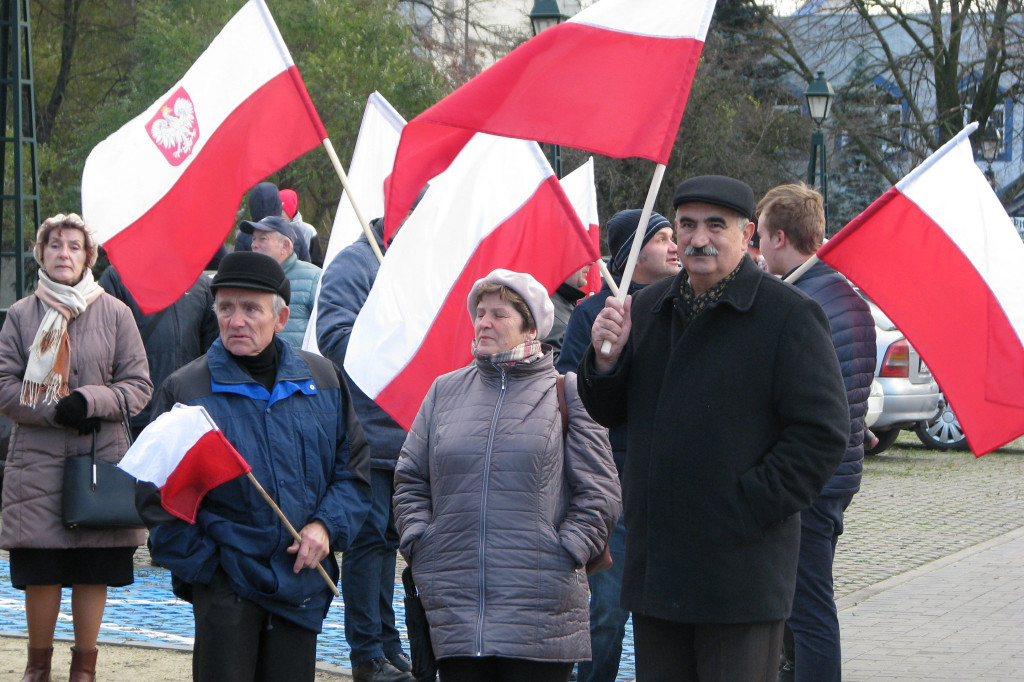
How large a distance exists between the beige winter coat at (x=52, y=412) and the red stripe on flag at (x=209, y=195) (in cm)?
53

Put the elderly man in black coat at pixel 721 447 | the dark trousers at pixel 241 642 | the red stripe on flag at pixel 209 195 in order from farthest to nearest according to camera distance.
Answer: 1. the red stripe on flag at pixel 209 195
2. the dark trousers at pixel 241 642
3. the elderly man in black coat at pixel 721 447

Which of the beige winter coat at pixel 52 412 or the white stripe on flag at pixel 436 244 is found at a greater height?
the white stripe on flag at pixel 436 244

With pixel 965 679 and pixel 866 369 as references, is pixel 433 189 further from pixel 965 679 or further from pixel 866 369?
pixel 965 679

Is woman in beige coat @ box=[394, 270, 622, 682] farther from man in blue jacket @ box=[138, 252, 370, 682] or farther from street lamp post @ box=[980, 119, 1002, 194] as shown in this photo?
street lamp post @ box=[980, 119, 1002, 194]

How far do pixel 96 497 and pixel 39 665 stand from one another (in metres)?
0.74

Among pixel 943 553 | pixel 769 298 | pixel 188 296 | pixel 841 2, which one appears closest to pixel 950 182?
pixel 769 298

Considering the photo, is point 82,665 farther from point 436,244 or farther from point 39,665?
point 436,244

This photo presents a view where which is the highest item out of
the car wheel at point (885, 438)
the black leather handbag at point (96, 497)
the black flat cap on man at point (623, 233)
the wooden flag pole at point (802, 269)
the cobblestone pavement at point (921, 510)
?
the black flat cap on man at point (623, 233)

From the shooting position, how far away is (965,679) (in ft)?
21.7

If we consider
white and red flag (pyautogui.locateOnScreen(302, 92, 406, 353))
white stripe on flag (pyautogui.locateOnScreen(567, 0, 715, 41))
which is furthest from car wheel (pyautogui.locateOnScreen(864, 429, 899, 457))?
white stripe on flag (pyautogui.locateOnScreen(567, 0, 715, 41))

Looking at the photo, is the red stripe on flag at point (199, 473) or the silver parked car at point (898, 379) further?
the silver parked car at point (898, 379)

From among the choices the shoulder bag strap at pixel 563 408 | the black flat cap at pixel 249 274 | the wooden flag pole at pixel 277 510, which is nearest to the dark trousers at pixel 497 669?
the wooden flag pole at pixel 277 510

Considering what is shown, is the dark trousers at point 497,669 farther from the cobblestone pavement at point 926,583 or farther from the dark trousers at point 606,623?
the cobblestone pavement at point 926,583

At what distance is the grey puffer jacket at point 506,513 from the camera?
173 inches
